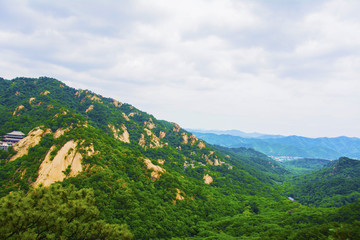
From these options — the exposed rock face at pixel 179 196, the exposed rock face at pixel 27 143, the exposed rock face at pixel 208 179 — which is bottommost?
the exposed rock face at pixel 208 179

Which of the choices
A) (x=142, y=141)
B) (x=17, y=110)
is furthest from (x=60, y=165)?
(x=142, y=141)

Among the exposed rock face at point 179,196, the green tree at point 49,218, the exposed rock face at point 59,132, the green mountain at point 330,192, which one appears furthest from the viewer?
the green mountain at point 330,192

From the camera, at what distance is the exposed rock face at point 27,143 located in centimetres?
7556

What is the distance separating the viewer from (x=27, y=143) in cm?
7962

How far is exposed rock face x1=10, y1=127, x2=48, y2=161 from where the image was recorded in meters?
75.6

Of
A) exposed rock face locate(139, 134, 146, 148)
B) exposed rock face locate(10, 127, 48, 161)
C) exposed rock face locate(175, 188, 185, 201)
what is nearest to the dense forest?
exposed rock face locate(10, 127, 48, 161)

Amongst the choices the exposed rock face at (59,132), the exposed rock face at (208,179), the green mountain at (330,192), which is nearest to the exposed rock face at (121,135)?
the exposed rock face at (59,132)

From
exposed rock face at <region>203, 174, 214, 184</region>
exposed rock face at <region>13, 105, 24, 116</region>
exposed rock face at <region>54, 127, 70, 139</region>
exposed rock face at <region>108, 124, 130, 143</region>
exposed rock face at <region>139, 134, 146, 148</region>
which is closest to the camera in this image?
exposed rock face at <region>54, 127, 70, 139</region>

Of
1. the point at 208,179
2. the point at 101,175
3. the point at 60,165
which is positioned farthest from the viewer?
the point at 208,179

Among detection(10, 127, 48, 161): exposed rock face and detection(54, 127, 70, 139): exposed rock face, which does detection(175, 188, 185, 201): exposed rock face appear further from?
detection(10, 127, 48, 161): exposed rock face

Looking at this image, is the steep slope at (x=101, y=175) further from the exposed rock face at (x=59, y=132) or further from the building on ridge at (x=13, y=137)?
the building on ridge at (x=13, y=137)

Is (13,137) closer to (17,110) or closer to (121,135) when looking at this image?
(17,110)

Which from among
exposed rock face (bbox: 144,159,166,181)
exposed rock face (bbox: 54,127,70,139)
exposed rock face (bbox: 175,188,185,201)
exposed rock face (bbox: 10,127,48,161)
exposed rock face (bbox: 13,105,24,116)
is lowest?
exposed rock face (bbox: 175,188,185,201)

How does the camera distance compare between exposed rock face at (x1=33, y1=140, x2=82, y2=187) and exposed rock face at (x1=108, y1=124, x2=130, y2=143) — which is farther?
exposed rock face at (x1=108, y1=124, x2=130, y2=143)
